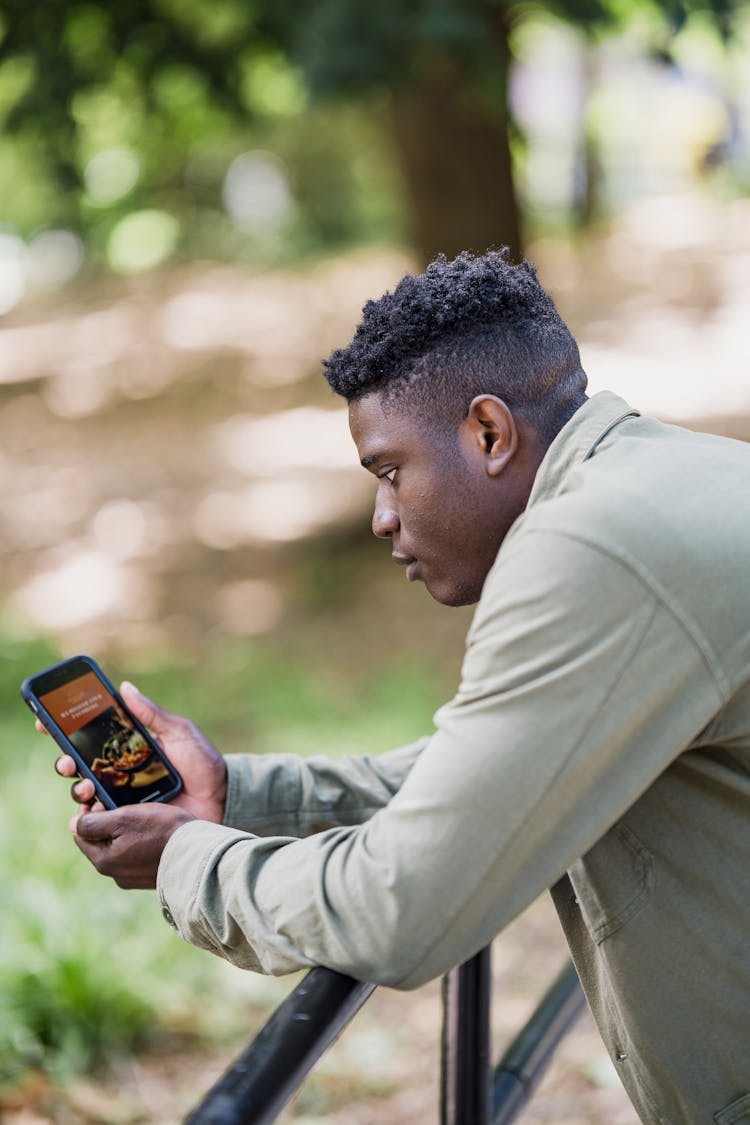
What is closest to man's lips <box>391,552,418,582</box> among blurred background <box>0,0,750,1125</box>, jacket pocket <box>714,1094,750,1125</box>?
jacket pocket <box>714,1094,750,1125</box>

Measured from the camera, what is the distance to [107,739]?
6.91ft

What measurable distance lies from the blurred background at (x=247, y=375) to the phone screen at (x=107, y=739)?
176 cm

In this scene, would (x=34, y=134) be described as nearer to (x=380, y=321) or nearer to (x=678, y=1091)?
(x=380, y=321)

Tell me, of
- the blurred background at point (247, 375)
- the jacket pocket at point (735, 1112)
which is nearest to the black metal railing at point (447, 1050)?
the jacket pocket at point (735, 1112)

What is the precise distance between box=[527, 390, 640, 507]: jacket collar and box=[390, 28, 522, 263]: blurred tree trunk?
659cm

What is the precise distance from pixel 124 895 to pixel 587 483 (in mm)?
3252

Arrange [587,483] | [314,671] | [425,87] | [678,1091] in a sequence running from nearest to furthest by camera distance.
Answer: [587,483] < [678,1091] < [314,671] < [425,87]

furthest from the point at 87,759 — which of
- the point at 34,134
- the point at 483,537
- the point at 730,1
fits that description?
the point at 34,134

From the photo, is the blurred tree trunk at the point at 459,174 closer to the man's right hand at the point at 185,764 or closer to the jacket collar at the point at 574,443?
the man's right hand at the point at 185,764

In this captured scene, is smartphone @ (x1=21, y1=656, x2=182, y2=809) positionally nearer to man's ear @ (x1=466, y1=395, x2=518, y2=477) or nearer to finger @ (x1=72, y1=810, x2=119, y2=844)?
finger @ (x1=72, y1=810, x2=119, y2=844)

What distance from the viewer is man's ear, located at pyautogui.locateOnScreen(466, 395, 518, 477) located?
5.65 feet

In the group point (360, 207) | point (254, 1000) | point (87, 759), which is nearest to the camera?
point (87, 759)

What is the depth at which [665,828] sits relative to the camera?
1.55 meters

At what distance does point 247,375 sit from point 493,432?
39.0ft
